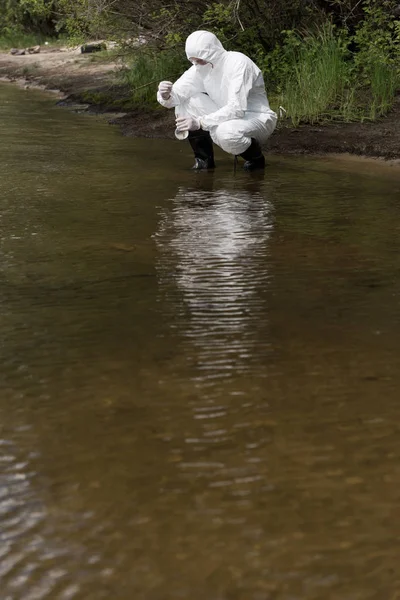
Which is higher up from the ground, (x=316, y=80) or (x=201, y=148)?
(x=316, y=80)

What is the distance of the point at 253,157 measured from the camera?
29.2 feet

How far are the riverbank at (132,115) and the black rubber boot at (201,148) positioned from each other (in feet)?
4.13

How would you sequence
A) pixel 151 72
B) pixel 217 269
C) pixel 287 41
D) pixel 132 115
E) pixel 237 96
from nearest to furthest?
pixel 217 269 < pixel 237 96 < pixel 287 41 < pixel 132 115 < pixel 151 72

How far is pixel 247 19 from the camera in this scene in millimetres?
13164

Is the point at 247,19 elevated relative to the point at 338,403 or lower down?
elevated

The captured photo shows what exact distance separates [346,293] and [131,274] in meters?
1.12

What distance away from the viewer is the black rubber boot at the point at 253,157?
28.9 feet

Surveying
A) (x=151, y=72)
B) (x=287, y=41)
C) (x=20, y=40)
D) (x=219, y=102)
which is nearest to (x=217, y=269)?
(x=219, y=102)

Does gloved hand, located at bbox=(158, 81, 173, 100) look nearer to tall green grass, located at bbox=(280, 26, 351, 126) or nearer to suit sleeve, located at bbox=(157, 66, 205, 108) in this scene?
suit sleeve, located at bbox=(157, 66, 205, 108)

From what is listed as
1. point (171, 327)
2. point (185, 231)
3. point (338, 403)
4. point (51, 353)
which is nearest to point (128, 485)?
point (338, 403)

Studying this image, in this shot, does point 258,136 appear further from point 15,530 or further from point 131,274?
point 15,530

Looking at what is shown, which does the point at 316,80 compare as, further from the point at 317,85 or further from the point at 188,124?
the point at 188,124

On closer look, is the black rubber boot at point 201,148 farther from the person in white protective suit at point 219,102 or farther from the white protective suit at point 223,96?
the white protective suit at point 223,96

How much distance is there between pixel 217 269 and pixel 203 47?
3632 millimetres
